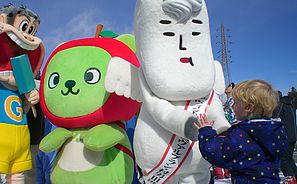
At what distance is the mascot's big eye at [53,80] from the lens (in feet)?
8.39

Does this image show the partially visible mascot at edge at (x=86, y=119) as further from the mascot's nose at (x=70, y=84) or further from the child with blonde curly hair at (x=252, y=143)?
Result: the child with blonde curly hair at (x=252, y=143)

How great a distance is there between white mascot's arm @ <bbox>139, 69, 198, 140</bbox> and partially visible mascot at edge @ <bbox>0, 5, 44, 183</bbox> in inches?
45.1

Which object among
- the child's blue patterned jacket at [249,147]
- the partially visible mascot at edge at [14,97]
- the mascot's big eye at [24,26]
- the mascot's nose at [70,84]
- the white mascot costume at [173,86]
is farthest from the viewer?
the mascot's big eye at [24,26]

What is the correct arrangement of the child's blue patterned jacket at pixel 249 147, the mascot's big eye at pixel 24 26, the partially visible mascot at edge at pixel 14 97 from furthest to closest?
the mascot's big eye at pixel 24 26
the partially visible mascot at edge at pixel 14 97
the child's blue patterned jacket at pixel 249 147

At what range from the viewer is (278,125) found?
1819mm

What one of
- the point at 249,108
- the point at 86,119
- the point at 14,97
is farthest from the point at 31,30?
the point at 249,108

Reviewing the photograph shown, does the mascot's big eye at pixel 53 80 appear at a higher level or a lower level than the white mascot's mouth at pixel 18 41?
lower

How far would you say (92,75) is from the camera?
2527 mm

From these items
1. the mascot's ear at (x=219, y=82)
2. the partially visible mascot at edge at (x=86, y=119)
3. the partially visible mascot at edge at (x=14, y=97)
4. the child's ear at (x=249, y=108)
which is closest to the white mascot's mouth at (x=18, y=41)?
the partially visible mascot at edge at (x=14, y=97)

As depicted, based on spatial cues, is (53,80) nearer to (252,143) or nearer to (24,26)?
(24,26)

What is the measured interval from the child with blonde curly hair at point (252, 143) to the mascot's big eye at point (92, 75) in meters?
0.97

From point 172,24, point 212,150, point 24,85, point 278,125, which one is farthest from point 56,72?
point 278,125

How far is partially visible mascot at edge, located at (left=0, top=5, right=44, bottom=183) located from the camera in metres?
2.65

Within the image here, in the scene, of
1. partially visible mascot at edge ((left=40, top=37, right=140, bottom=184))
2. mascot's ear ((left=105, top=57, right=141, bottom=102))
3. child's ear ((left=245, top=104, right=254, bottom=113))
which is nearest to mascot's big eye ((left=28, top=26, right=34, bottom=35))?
partially visible mascot at edge ((left=40, top=37, right=140, bottom=184))
